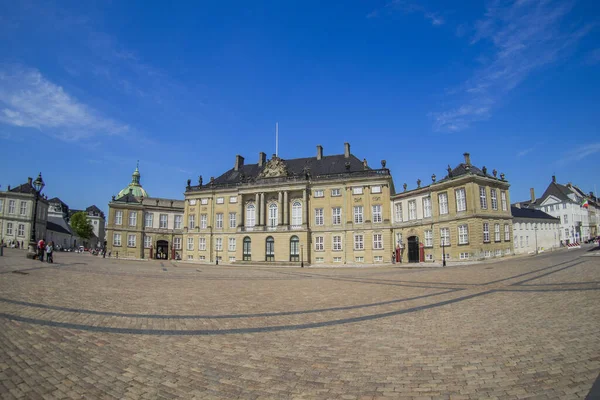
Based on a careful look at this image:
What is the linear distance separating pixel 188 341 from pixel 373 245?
40477 mm

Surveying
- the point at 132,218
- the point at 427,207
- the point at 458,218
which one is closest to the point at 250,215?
the point at 132,218

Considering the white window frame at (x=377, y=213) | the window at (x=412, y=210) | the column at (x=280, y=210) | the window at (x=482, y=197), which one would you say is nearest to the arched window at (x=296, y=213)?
the column at (x=280, y=210)

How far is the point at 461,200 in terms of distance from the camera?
119 feet

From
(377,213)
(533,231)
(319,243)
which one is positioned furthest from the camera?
(533,231)

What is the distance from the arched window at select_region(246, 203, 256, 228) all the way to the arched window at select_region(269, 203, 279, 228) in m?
2.85

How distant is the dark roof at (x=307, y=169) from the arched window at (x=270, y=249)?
33.4 ft

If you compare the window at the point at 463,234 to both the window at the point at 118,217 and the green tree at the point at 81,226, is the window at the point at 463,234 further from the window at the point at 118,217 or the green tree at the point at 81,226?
the green tree at the point at 81,226

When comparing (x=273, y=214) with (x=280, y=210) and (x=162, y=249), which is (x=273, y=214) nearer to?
(x=280, y=210)

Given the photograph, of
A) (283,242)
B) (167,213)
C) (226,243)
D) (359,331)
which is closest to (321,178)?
(283,242)

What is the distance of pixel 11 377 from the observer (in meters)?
4.21

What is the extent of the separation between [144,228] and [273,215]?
27.4m

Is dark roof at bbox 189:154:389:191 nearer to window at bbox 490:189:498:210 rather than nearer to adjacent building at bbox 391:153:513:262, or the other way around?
adjacent building at bbox 391:153:513:262

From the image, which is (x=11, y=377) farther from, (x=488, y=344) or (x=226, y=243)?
(x=226, y=243)

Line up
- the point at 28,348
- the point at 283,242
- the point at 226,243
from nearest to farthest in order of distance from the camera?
1. the point at 28,348
2. the point at 283,242
3. the point at 226,243
